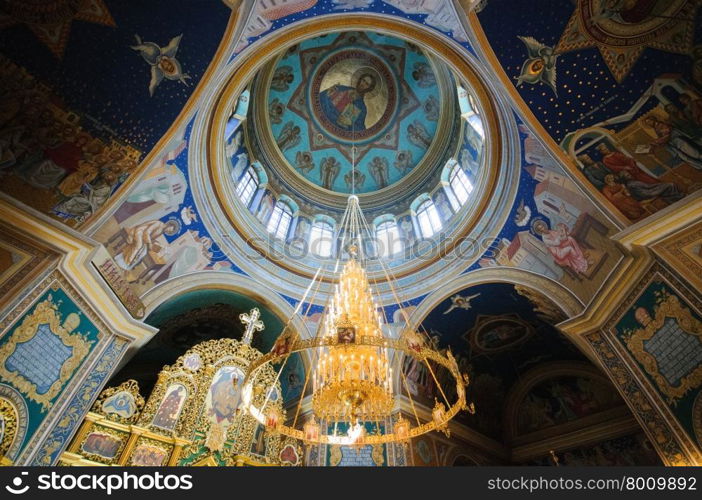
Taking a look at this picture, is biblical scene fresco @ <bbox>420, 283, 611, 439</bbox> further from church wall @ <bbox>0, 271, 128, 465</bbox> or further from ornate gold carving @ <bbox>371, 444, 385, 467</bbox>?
church wall @ <bbox>0, 271, 128, 465</bbox>

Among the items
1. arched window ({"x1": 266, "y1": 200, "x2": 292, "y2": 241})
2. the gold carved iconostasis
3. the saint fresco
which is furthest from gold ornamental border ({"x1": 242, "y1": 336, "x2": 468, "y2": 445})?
arched window ({"x1": 266, "y1": 200, "x2": 292, "y2": 241})

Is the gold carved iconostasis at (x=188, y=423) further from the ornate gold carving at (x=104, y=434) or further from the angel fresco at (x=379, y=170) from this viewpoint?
the angel fresco at (x=379, y=170)

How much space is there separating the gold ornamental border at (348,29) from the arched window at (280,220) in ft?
5.69

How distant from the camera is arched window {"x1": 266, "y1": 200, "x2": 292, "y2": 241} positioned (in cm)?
1288

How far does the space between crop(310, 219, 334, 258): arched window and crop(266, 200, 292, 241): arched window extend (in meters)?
0.96

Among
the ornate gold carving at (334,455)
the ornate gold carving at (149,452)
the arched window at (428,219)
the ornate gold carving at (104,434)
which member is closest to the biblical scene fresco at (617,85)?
the arched window at (428,219)

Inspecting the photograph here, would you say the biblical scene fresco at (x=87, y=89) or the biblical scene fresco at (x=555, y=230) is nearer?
the biblical scene fresco at (x=87, y=89)

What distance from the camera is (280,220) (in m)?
13.4

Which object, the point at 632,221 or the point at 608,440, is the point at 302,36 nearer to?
the point at 632,221

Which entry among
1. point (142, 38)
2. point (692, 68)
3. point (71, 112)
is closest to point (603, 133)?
point (692, 68)

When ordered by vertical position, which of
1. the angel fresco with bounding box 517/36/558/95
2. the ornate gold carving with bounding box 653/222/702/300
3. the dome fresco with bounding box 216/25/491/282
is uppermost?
the dome fresco with bounding box 216/25/491/282

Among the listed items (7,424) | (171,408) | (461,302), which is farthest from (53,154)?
(461,302)

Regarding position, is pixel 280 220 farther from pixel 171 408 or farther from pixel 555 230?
pixel 555 230

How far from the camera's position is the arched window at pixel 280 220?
42.2 ft
